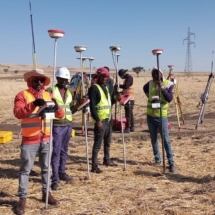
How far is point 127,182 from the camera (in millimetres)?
6426

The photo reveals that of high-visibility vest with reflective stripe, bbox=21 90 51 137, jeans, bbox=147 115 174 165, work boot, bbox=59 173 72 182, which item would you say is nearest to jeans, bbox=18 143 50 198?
high-visibility vest with reflective stripe, bbox=21 90 51 137

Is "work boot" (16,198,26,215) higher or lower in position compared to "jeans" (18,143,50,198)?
lower

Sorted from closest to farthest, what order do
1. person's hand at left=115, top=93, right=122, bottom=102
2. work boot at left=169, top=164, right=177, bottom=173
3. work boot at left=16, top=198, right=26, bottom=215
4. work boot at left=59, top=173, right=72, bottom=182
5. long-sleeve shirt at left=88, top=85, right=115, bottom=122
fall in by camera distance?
work boot at left=16, top=198, right=26, bottom=215 → work boot at left=59, top=173, right=72, bottom=182 → long-sleeve shirt at left=88, top=85, right=115, bottom=122 → work boot at left=169, top=164, right=177, bottom=173 → person's hand at left=115, top=93, right=122, bottom=102

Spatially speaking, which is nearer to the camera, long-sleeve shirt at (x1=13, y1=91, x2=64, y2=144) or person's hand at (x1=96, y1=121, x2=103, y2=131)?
long-sleeve shirt at (x1=13, y1=91, x2=64, y2=144)

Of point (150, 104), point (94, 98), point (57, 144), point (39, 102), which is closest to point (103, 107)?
point (94, 98)

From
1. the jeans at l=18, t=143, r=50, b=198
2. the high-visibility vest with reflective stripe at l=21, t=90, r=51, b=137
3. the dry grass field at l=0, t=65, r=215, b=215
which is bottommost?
the dry grass field at l=0, t=65, r=215, b=215

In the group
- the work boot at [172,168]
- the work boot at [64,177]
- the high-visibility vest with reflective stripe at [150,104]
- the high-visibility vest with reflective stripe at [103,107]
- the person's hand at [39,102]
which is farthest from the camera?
the high-visibility vest with reflective stripe at [150,104]

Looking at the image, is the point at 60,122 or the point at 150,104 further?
the point at 150,104

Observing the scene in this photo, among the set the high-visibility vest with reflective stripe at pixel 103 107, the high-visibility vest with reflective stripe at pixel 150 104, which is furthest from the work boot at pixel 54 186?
the high-visibility vest with reflective stripe at pixel 150 104

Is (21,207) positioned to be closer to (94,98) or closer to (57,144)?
(57,144)

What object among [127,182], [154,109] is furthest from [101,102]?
[127,182]

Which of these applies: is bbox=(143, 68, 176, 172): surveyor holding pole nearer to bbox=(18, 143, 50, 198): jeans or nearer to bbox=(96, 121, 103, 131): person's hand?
bbox=(96, 121, 103, 131): person's hand

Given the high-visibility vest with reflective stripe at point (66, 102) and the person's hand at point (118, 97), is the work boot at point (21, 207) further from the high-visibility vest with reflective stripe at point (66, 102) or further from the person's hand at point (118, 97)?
the person's hand at point (118, 97)

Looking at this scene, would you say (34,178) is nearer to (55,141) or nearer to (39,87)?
(55,141)
